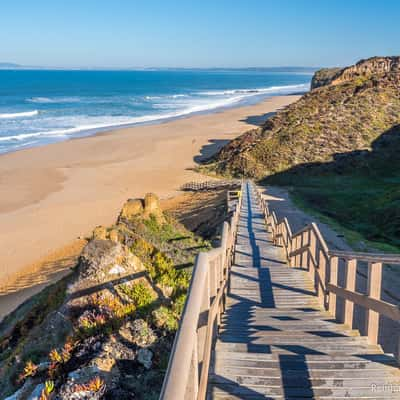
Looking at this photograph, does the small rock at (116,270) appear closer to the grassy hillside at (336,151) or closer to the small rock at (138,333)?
the small rock at (138,333)

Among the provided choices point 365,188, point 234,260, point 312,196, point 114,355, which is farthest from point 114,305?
point 365,188

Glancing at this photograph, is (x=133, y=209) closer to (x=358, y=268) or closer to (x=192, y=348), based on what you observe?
(x=358, y=268)

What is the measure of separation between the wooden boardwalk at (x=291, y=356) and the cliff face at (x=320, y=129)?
24.3m

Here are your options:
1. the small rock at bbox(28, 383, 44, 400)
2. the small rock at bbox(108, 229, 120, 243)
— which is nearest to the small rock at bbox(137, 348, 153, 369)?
the small rock at bbox(28, 383, 44, 400)

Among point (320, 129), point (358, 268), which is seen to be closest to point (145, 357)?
point (358, 268)

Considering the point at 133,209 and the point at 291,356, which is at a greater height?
the point at 291,356

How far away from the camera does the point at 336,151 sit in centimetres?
3108

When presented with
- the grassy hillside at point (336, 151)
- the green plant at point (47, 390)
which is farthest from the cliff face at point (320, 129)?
the green plant at point (47, 390)

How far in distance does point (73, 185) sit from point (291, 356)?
2682 cm

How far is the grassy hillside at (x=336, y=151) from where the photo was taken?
22.6 m

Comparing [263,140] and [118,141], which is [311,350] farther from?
[118,141]

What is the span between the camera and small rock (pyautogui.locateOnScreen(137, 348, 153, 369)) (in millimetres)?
4500

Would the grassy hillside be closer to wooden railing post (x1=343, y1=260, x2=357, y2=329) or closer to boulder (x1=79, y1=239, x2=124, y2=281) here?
wooden railing post (x1=343, y1=260, x2=357, y2=329)

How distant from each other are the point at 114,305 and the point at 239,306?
171 centimetres
